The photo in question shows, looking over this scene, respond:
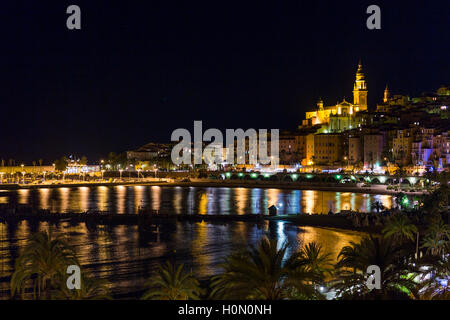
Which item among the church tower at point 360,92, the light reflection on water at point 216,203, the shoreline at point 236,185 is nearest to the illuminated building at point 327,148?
the church tower at point 360,92

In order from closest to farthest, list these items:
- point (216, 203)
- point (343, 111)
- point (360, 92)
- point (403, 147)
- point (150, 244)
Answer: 1. point (150, 244)
2. point (216, 203)
3. point (403, 147)
4. point (343, 111)
5. point (360, 92)

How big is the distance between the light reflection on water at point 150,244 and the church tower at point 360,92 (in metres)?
68.1

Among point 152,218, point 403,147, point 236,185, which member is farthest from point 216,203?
point 403,147

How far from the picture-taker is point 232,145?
4043 inches

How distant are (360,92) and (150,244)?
255ft

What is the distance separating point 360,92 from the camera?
304 feet

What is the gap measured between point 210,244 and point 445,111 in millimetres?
66301

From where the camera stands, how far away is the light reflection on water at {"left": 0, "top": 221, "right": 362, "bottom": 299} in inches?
656

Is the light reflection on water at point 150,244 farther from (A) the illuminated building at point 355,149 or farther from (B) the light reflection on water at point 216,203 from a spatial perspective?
(A) the illuminated building at point 355,149

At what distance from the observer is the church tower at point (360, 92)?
91.9 metres

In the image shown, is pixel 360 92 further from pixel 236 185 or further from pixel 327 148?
pixel 236 185

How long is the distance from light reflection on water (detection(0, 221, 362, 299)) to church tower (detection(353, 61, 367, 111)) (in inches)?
2679

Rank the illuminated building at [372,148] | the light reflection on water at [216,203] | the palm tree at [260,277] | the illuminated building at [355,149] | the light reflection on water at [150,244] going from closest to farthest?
1. the palm tree at [260,277]
2. the light reflection on water at [150,244]
3. the light reflection on water at [216,203]
4. the illuminated building at [372,148]
5. the illuminated building at [355,149]
